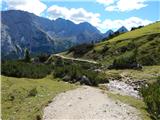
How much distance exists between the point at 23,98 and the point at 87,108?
927 centimetres

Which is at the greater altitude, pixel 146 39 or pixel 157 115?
pixel 146 39

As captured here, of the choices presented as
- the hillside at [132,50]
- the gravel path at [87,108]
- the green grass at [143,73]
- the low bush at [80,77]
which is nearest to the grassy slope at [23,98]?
the gravel path at [87,108]

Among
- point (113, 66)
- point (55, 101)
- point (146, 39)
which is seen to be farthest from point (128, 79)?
point (146, 39)

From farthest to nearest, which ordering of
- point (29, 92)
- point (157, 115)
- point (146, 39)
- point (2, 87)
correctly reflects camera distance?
point (146, 39), point (2, 87), point (29, 92), point (157, 115)

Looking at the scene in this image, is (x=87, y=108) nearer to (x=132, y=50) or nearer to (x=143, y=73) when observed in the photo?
(x=143, y=73)

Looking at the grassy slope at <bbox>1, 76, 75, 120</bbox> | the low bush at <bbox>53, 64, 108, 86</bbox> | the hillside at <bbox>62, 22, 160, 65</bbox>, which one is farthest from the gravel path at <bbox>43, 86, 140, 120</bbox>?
the hillside at <bbox>62, 22, 160, 65</bbox>

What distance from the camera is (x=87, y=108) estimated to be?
33688 mm

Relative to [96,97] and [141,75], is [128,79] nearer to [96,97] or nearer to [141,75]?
[141,75]

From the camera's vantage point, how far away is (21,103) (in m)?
37.9

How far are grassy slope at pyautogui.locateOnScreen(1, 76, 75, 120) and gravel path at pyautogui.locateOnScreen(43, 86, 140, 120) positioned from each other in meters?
1.25

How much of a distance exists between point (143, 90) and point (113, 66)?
33973 mm

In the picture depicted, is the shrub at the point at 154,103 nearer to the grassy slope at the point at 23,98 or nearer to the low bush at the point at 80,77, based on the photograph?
the grassy slope at the point at 23,98

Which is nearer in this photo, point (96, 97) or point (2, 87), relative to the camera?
point (96, 97)

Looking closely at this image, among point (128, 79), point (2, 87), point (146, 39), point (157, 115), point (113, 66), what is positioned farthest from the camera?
point (146, 39)
